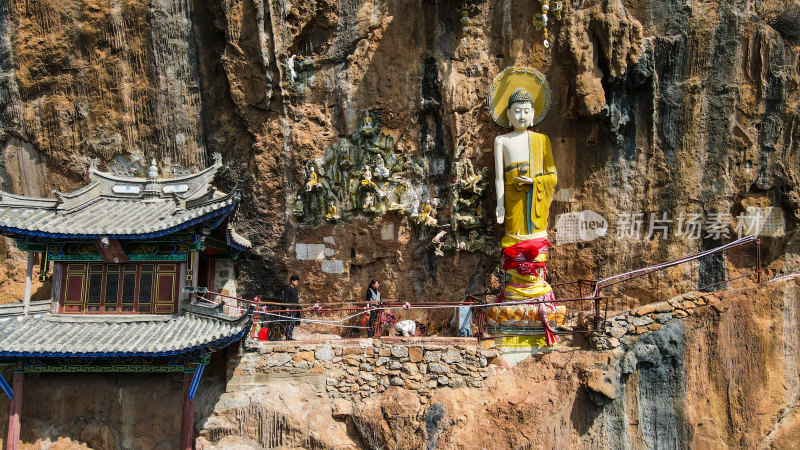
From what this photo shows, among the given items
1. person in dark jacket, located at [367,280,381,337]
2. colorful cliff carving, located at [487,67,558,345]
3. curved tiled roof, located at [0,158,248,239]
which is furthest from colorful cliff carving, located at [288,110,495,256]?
curved tiled roof, located at [0,158,248,239]

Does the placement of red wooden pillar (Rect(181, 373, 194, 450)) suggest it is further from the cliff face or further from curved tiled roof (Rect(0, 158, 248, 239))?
curved tiled roof (Rect(0, 158, 248, 239))

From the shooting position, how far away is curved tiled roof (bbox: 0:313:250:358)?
10.4 metres

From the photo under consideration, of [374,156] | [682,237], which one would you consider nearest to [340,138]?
[374,156]

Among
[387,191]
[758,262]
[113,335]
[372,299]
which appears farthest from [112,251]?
[758,262]

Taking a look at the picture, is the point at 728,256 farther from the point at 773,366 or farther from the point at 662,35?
the point at 662,35

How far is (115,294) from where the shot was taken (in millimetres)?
11375

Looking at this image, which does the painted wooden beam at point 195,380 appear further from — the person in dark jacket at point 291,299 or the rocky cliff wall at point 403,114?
the rocky cliff wall at point 403,114

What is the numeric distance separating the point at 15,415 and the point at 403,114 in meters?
8.24

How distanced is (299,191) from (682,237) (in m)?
7.19

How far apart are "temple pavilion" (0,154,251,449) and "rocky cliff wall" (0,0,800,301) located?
99.2 inches

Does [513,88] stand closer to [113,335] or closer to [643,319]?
[643,319]

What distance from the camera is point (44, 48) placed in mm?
13773

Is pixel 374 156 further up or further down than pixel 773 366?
further up

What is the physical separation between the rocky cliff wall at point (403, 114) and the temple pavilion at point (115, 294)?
252cm
